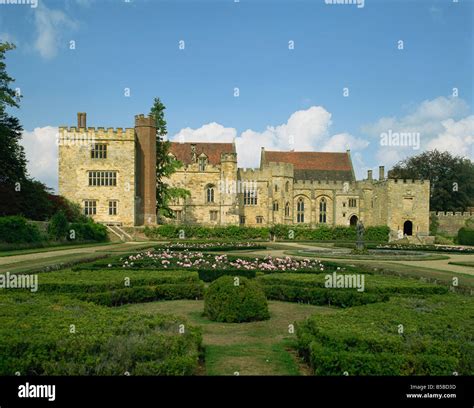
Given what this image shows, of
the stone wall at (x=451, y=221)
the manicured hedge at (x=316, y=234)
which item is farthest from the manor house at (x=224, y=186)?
the manicured hedge at (x=316, y=234)

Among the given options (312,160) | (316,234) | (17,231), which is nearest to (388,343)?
(17,231)

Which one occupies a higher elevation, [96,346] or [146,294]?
[96,346]

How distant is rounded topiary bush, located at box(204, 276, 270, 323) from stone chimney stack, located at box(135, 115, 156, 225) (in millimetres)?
32658

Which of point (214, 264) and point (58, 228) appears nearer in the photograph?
point (214, 264)

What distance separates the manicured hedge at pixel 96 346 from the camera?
20.4 feet

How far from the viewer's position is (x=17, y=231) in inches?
1101

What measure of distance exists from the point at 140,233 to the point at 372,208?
Result: 27.7m

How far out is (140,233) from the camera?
A: 135ft

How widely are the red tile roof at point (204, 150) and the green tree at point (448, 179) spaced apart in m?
23.5

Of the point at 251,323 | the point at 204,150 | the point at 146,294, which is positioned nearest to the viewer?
the point at 251,323

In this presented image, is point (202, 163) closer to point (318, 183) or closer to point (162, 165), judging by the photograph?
point (162, 165)

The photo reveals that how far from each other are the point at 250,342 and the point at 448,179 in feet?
191

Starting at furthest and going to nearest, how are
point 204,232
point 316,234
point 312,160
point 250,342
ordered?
point 312,160
point 316,234
point 204,232
point 250,342

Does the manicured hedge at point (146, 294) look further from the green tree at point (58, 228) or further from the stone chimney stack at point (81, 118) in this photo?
the stone chimney stack at point (81, 118)
